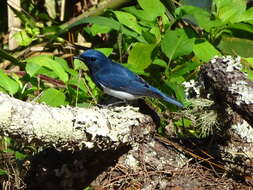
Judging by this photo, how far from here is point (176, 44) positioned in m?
4.55

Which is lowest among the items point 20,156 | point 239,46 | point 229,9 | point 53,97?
point 20,156

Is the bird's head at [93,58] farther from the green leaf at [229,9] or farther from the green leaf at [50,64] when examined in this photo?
the green leaf at [229,9]

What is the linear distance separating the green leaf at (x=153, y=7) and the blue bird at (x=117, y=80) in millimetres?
707

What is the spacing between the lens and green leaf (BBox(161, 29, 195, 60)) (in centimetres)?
450

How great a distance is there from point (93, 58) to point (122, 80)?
12.1 inches

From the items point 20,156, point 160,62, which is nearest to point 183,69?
point 160,62

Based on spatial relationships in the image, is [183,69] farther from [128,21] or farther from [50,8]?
[50,8]

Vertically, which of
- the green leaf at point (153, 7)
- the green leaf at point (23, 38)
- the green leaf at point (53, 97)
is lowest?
the green leaf at point (23, 38)

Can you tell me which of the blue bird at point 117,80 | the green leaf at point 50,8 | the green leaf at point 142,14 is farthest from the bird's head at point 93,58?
the green leaf at point 50,8

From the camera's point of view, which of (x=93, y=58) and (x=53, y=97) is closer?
(x=53, y=97)

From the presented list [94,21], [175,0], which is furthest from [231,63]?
[175,0]

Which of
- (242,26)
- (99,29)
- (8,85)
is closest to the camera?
(8,85)

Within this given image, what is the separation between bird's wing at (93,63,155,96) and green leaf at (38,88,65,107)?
0.97ft

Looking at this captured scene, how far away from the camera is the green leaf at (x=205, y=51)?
15.1 feet
